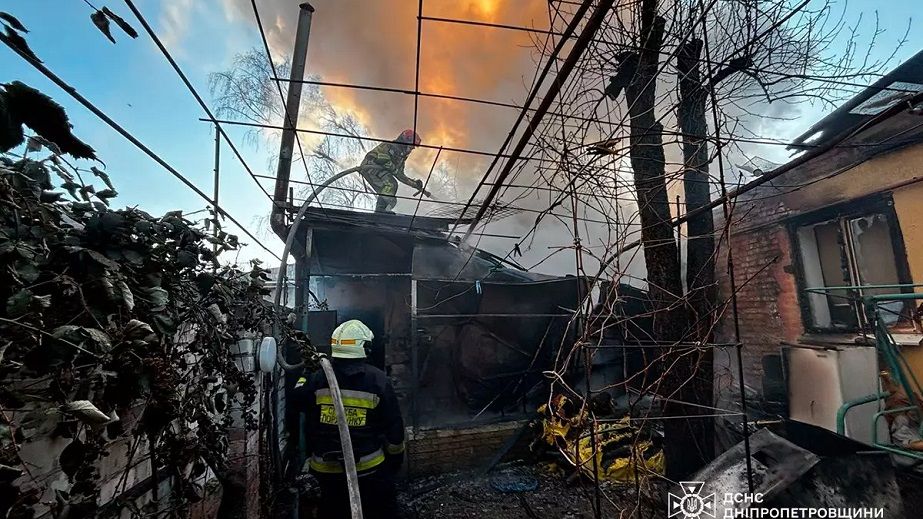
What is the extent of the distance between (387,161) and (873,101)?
716cm

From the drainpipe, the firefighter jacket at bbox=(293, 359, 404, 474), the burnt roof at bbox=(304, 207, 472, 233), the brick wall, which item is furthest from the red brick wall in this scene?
the drainpipe

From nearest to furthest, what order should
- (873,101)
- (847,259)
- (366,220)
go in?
1. (873,101)
2. (847,259)
3. (366,220)

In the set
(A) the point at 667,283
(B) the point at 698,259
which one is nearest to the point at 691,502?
(A) the point at 667,283

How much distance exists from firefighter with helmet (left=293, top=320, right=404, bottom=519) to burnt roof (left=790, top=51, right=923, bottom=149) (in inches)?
215

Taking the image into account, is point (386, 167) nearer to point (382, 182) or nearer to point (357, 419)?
point (382, 182)

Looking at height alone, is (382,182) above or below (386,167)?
below

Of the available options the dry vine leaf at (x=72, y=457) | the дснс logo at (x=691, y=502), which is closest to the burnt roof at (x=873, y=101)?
the дснс logo at (x=691, y=502)

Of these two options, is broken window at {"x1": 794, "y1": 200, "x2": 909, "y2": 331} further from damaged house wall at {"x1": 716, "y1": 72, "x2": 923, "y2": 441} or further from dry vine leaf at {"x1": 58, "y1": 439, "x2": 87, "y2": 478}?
dry vine leaf at {"x1": 58, "y1": 439, "x2": 87, "y2": 478}

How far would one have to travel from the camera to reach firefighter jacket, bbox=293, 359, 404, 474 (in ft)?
11.5

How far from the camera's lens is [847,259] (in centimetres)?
515

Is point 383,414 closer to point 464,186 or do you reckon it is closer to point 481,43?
point 481,43

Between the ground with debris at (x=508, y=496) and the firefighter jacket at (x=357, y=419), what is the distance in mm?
1444

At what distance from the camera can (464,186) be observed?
31.1ft

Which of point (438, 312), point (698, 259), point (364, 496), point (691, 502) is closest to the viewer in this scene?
point (691, 502)
